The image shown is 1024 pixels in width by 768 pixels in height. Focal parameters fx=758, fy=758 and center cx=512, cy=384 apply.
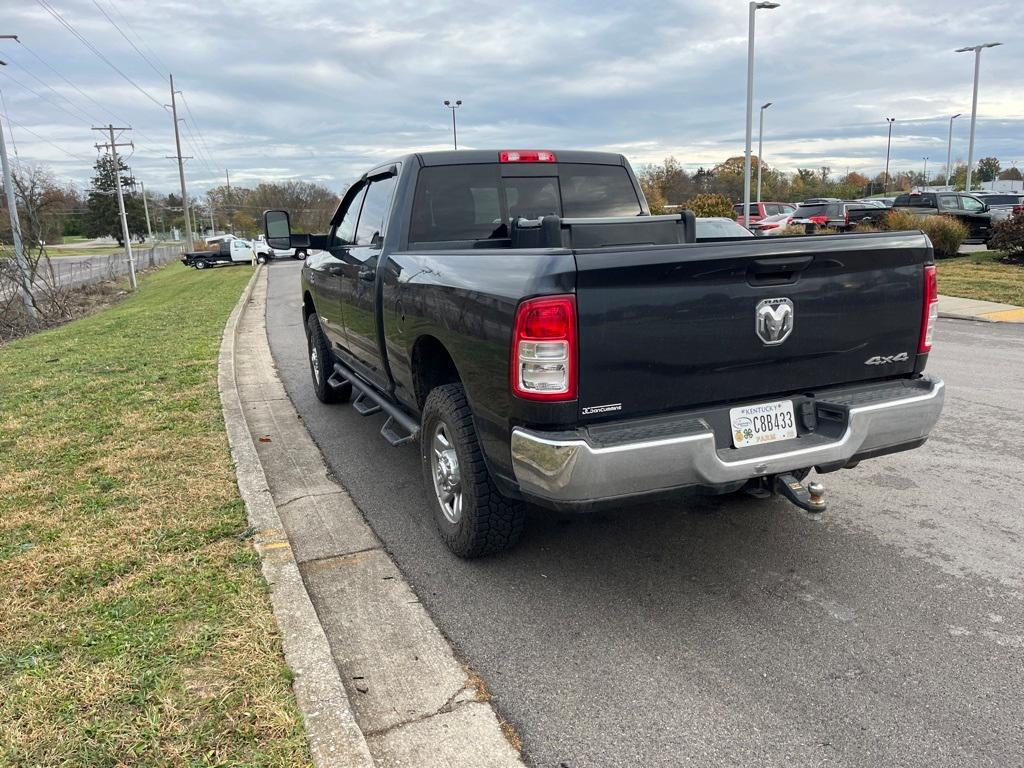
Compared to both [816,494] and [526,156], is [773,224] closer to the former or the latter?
[526,156]

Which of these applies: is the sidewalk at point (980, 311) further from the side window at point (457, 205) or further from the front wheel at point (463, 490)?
the front wheel at point (463, 490)

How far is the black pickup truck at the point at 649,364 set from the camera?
2.88m

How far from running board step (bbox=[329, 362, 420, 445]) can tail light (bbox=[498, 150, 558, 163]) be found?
177cm

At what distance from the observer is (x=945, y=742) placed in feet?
8.11

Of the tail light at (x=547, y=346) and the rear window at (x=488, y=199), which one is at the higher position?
the rear window at (x=488, y=199)

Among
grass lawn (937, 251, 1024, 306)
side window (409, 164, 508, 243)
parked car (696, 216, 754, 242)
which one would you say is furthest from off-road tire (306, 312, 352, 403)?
grass lawn (937, 251, 1024, 306)

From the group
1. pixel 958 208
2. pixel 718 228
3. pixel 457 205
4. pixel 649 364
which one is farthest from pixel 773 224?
pixel 649 364

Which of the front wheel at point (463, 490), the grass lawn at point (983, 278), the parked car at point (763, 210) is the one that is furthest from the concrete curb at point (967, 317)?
the parked car at point (763, 210)

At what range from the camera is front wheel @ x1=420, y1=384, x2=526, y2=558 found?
11.7 feet

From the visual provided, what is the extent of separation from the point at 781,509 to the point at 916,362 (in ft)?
4.00

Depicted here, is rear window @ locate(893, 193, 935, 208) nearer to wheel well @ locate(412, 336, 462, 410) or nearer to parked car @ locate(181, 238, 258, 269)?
wheel well @ locate(412, 336, 462, 410)

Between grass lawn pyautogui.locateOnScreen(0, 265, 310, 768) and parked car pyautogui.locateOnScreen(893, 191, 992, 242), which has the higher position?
parked car pyautogui.locateOnScreen(893, 191, 992, 242)

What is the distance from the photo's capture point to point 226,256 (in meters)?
43.4

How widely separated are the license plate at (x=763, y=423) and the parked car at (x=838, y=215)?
23882mm
